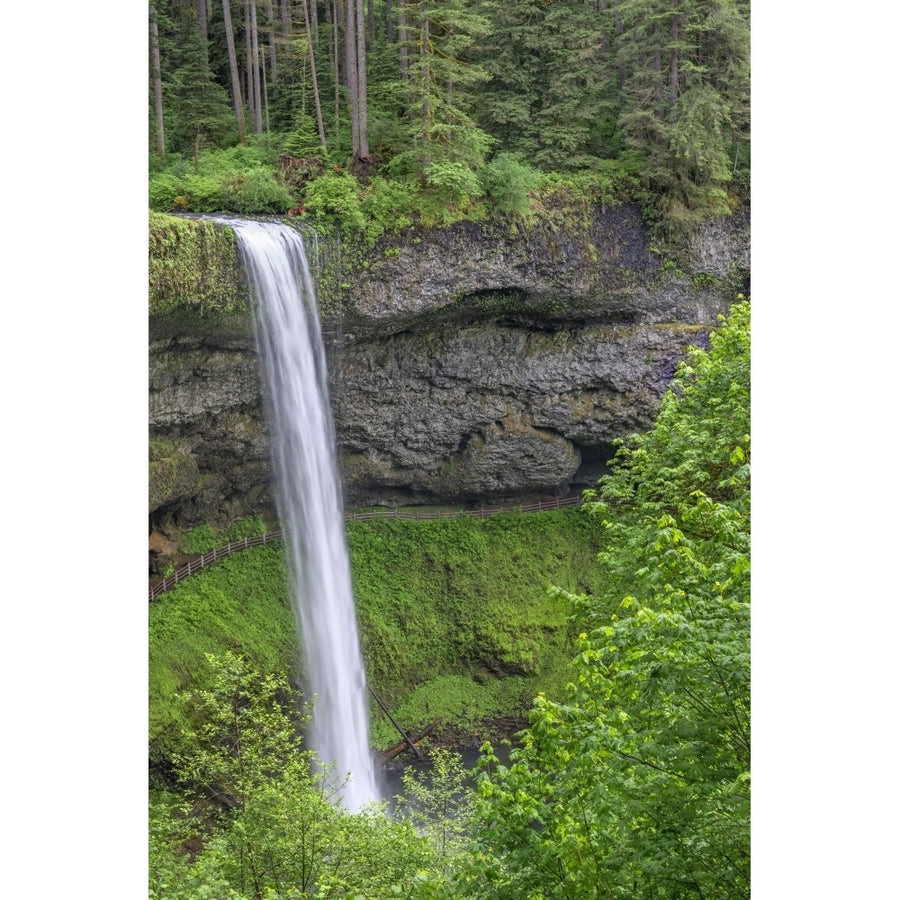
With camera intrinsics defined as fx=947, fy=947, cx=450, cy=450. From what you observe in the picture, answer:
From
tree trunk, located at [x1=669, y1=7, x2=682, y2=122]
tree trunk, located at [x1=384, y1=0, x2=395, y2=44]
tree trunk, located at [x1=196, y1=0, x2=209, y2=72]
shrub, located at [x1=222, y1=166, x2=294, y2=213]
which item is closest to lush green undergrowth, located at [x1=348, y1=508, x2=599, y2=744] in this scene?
shrub, located at [x1=222, y1=166, x2=294, y2=213]

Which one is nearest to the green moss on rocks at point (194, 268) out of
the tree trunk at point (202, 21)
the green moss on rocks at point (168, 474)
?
the green moss on rocks at point (168, 474)

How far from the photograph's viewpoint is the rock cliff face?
60.7ft

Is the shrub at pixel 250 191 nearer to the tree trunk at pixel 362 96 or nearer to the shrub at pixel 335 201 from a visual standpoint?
the shrub at pixel 335 201

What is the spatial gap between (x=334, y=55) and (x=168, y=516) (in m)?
10.7

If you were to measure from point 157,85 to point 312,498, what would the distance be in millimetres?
8287

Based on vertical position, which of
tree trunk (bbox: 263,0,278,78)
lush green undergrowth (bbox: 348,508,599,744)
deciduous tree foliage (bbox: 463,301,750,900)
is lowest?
lush green undergrowth (bbox: 348,508,599,744)

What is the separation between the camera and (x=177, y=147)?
19547mm

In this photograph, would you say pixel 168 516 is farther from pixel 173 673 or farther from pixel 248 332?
pixel 248 332

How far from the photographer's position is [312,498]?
18844mm

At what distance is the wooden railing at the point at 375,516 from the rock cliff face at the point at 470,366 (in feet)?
1.01

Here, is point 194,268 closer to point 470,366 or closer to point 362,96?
point 362,96

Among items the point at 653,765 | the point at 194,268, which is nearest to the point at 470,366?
the point at 194,268

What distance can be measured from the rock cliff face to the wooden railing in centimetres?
31

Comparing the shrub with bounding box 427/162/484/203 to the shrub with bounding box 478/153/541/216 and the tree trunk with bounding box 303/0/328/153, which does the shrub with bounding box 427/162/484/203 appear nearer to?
the shrub with bounding box 478/153/541/216
